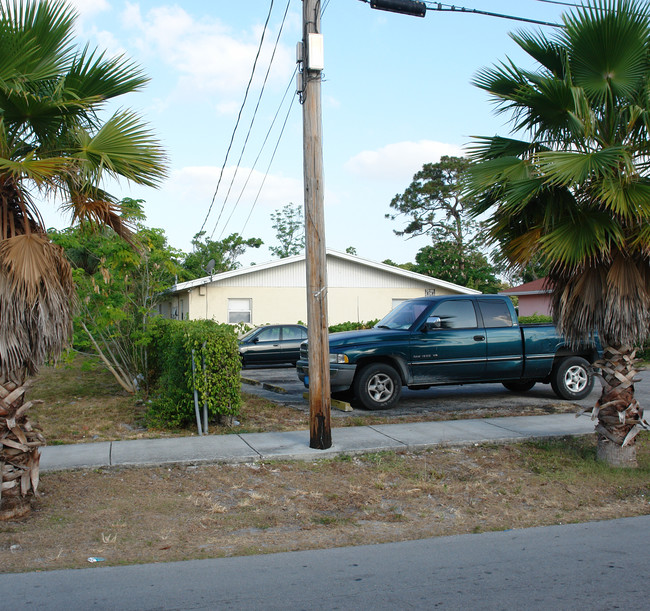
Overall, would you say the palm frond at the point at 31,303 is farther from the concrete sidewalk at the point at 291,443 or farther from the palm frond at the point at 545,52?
the palm frond at the point at 545,52

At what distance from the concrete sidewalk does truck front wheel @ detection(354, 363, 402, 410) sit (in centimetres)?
149

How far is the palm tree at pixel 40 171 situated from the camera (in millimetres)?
5723

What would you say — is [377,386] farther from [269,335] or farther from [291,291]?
[291,291]

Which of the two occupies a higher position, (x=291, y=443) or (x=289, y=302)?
(x=289, y=302)

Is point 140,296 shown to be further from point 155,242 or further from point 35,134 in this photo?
point 35,134

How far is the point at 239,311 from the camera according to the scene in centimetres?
2627

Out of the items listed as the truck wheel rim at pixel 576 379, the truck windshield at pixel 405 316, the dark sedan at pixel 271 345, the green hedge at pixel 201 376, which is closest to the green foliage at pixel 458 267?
the dark sedan at pixel 271 345

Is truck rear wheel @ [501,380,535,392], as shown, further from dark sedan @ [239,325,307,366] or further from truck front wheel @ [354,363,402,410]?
dark sedan @ [239,325,307,366]

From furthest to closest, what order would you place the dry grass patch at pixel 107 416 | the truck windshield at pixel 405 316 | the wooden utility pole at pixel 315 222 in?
the truck windshield at pixel 405 316, the dry grass patch at pixel 107 416, the wooden utility pole at pixel 315 222

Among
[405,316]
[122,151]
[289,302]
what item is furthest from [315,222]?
[289,302]

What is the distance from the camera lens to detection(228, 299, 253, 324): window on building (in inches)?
1029

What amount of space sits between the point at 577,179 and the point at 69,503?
20.1ft

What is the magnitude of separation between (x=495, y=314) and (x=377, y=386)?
268 cm

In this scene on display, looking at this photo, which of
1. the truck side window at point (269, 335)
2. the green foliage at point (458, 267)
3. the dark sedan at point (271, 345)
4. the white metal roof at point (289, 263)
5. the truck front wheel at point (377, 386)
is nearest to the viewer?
the truck front wheel at point (377, 386)
